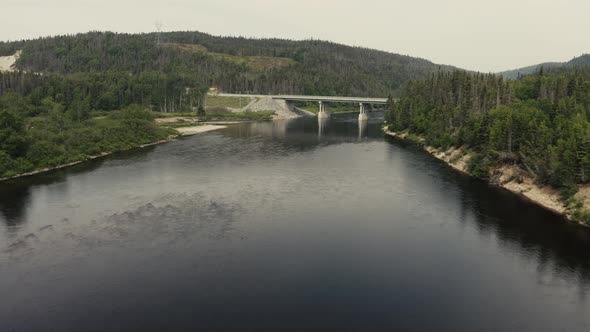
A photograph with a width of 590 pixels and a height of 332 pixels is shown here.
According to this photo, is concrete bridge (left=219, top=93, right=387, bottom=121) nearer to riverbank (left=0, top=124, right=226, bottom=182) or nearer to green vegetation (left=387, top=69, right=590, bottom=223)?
green vegetation (left=387, top=69, right=590, bottom=223)

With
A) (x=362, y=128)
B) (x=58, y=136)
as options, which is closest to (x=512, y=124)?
(x=58, y=136)

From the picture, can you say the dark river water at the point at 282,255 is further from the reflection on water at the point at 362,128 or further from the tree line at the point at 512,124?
the reflection on water at the point at 362,128

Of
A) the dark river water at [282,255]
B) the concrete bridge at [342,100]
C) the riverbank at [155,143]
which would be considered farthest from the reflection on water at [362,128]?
the dark river water at [282,255]

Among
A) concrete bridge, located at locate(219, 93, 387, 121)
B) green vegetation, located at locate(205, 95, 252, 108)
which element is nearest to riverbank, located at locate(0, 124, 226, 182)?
green vegetation, located at locate(205, 95, 252, 108)

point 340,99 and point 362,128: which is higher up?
point 340,99

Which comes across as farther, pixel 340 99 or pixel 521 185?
pixel 340 99

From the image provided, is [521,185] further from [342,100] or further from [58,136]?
[342,100]

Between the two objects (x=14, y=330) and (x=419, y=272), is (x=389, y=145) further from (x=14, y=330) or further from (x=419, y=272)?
(x=14, y=330)
